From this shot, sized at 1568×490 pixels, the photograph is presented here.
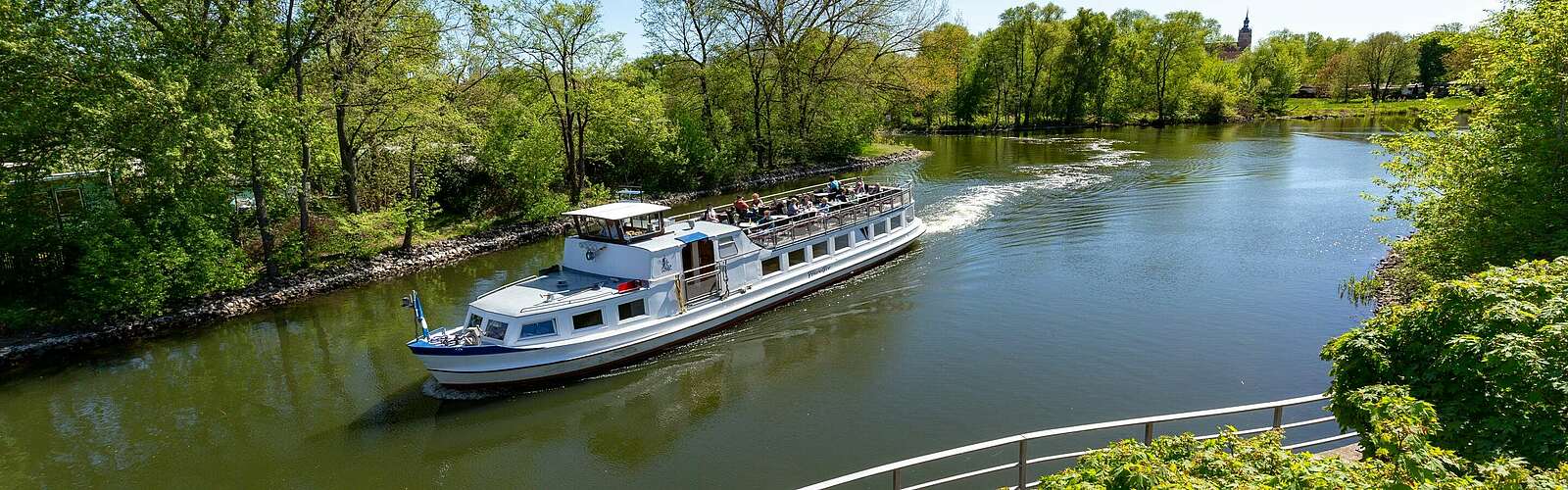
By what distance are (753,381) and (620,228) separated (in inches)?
232

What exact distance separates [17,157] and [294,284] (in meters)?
7.78

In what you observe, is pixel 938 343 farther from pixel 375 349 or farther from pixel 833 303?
pixel 375 349

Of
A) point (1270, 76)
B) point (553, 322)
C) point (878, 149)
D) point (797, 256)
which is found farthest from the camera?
point (1270, 76)

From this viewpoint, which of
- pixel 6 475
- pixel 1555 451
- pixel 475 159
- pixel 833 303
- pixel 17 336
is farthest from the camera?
pixel 475 159

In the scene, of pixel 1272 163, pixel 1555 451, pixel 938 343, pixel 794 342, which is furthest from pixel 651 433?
pixel 1272 163

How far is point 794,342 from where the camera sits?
21594 millimetres

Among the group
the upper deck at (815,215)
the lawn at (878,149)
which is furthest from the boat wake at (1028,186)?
the lawn at (878,149)

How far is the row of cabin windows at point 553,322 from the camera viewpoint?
18.0m

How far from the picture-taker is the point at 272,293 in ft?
83.4

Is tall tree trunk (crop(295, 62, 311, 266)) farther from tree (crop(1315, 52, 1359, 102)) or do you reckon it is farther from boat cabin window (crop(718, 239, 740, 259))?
tree (crop(1315, 52, 1359, 102))

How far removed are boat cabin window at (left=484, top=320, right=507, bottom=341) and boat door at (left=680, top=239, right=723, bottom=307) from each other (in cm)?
519

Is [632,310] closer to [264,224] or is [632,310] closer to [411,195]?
[264,224]

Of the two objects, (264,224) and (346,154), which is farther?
(346,154)

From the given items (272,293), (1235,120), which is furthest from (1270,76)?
(272,293)
